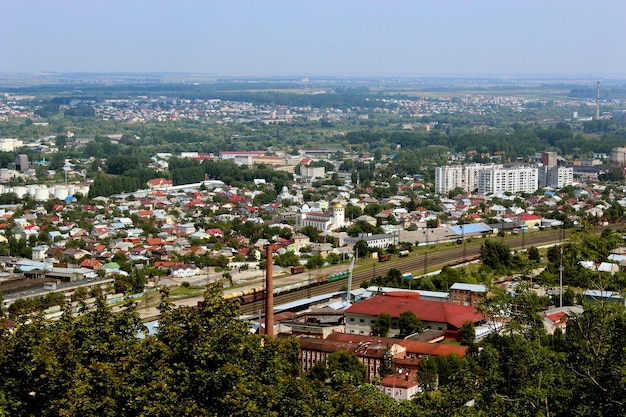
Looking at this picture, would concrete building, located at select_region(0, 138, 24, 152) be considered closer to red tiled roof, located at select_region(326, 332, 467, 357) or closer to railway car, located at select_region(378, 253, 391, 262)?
railway car, located at select_region(378, 253, 391, 262)

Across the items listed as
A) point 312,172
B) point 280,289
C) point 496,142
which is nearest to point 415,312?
point 280,289

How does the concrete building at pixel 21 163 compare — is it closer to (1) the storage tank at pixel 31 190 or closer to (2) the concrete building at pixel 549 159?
(1) the storage tank at pixel 31 190

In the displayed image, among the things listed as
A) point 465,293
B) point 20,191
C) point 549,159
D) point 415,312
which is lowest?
point 549,159

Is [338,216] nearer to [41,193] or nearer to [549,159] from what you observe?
[41,193]

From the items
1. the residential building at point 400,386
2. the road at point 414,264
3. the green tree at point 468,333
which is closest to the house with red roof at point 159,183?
the road at point 414,264

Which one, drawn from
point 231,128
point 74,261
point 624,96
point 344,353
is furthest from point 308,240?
point 624,96

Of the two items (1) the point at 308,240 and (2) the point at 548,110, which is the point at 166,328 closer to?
(1) the point at 308,240

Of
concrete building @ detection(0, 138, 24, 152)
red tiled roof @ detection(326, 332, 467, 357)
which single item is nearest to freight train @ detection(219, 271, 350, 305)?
red tiled roof @ detection(326, 332, 467, 357)
